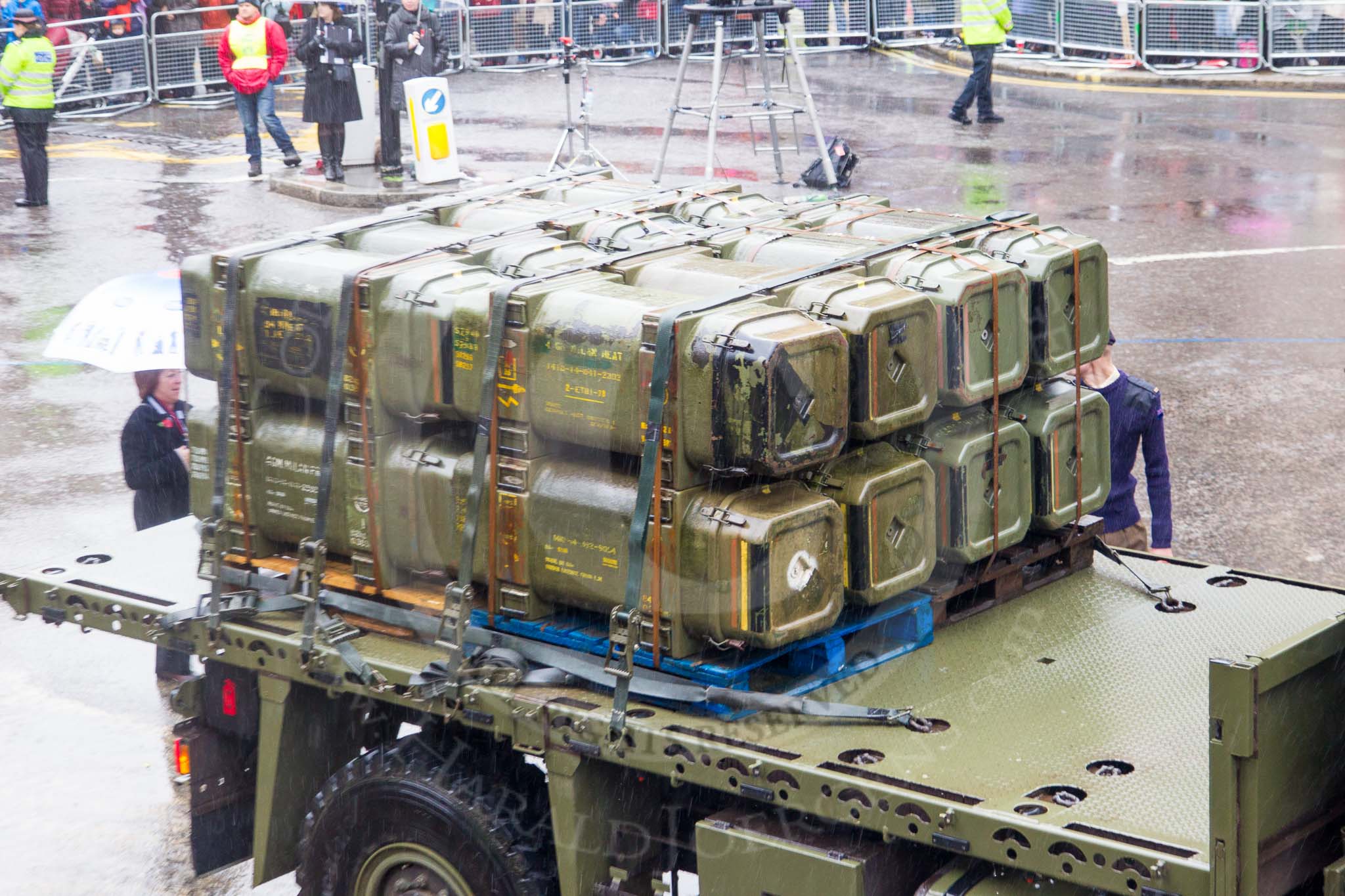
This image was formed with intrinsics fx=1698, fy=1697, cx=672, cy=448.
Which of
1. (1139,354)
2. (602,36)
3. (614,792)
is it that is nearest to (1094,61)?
(602,36)

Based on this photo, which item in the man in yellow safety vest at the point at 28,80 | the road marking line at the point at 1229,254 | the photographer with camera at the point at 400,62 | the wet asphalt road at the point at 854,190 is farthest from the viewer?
the photographer with camera at the point at 400,62

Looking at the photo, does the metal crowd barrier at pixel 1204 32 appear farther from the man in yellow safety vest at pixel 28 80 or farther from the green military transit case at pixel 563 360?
the green military transit case at pixel 563 360

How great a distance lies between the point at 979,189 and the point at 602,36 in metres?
11.6

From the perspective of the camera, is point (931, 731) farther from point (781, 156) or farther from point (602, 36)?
point (602, 36)

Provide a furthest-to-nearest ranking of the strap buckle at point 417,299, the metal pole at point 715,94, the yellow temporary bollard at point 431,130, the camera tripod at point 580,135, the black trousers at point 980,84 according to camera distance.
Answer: the black trousers at point 980,84, the camera tripod at point 580,135, the yellow temporary bollard at point 431,130, the metal pole at point 715,94, the strap buckle at point 417,299

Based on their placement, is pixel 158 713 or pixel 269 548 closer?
pixel 269 548

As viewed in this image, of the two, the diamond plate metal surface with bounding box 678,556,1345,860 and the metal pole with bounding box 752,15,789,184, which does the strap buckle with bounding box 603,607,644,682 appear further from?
the metal pole with bounding box 752,15,789,184

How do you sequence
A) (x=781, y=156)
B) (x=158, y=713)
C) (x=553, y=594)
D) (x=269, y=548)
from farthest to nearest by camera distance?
(x=781, y=156)
(x=158, y=713)
(x=269, y=548)
(x=553, y=594)

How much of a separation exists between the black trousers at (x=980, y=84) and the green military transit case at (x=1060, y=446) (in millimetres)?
16993

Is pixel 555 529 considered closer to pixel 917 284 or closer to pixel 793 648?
pixel 793 648

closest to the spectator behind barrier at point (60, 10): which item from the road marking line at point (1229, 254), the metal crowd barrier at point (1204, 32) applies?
the metal crowd barrier at point (1204, 32)

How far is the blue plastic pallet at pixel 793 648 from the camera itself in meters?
4.95

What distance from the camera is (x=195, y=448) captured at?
6082 millimetres

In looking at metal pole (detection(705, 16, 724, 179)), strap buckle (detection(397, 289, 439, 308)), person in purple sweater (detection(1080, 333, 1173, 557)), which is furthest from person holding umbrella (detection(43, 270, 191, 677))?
metal pole (detection(705, 16, 724, 179))
